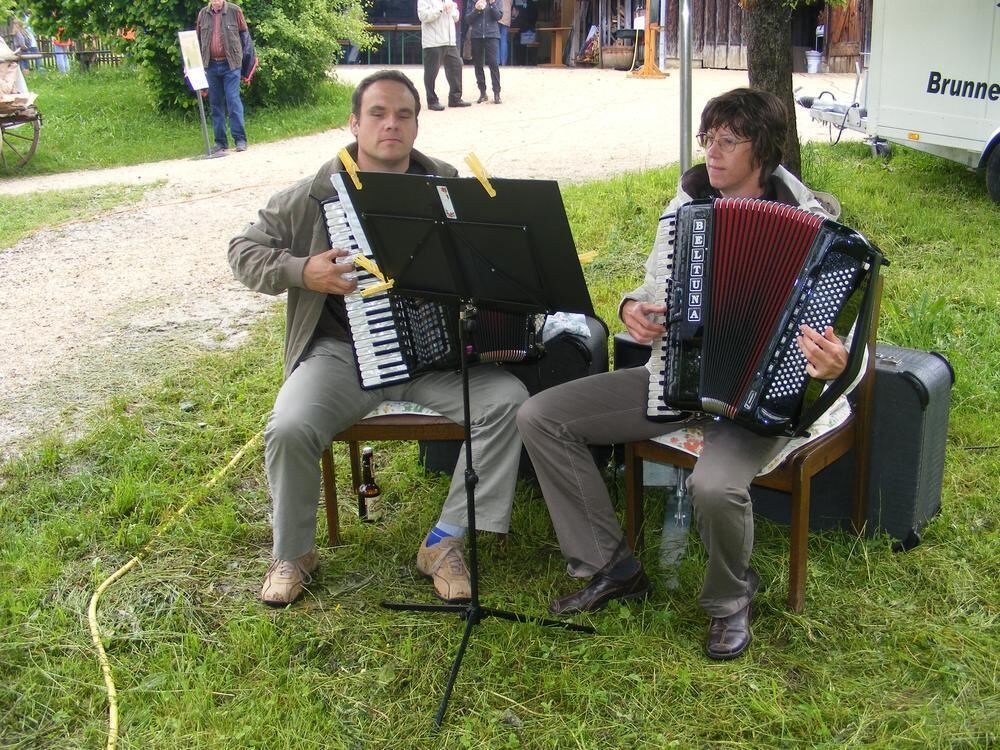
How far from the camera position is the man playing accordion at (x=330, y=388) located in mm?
3309

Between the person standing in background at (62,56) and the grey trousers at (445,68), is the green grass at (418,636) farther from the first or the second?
the person standing in background at (62,56)

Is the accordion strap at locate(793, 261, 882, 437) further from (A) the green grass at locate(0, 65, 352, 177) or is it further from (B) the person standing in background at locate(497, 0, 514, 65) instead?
(B) the person standing in background at locate(497, 0, 514, 65)

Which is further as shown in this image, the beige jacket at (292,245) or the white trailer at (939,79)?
the white trailer at (939,79)

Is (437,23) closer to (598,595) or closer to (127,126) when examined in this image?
(127,126)

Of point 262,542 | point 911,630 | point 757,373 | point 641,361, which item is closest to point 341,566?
point 262,542

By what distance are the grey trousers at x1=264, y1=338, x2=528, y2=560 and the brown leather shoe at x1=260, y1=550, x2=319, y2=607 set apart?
56 millimetres

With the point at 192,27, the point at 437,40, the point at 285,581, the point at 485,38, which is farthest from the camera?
the point at 485,38

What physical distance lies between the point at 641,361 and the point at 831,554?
927mm

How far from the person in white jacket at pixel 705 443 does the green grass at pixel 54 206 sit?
271 inches

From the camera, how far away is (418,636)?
10.4ft

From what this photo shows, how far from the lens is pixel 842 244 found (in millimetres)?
2727

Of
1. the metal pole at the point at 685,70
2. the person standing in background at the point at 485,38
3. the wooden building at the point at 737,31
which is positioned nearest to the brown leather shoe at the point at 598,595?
the metal pole at the point at 685,70

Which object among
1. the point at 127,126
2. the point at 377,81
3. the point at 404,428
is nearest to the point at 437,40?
the point at 127,126

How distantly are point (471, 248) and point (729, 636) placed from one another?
4.52 feet
